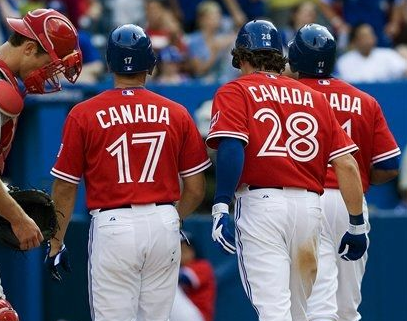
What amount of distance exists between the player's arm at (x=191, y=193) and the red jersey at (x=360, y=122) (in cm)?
95

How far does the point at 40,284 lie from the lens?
10875 millimetres

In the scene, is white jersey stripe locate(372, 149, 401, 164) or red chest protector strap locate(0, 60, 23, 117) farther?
white jersey stripe locate(372, 149, 401, 164)

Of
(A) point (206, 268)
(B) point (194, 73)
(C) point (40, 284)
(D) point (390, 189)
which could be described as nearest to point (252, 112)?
(A) point (206, 268)

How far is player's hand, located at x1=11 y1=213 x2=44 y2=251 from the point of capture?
21.8 feet

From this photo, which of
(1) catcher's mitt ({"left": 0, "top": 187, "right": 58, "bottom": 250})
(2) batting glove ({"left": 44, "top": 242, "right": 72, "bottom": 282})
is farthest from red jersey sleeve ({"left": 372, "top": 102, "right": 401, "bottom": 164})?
(1) catcher's mitt ({"left": 0, "top": 187, "right": 58, "bottom": 250})

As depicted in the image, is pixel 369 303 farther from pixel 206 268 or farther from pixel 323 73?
pixel 323 73

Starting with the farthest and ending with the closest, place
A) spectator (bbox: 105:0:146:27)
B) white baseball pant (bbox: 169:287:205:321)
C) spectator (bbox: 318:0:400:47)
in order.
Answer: spectator (bbox: 318:0:400:47) < spectator (bbox: 105:0:146:27) < white baseball pant (bbox: 169:287:205:321)

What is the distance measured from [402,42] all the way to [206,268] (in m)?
5.99

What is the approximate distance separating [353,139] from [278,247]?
3.85 feet

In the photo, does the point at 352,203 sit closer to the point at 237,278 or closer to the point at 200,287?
the point at 200,287

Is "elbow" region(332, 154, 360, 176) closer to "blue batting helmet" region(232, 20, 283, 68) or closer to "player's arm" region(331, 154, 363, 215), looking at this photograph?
"player's arm" region(331, 154, 363, 215)

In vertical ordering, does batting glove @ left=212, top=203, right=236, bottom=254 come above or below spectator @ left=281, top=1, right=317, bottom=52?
above

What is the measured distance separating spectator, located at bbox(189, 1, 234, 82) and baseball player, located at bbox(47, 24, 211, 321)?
21.9 ft

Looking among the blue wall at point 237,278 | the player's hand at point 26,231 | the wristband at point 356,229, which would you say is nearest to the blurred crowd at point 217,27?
the blue wall at point 237,278
